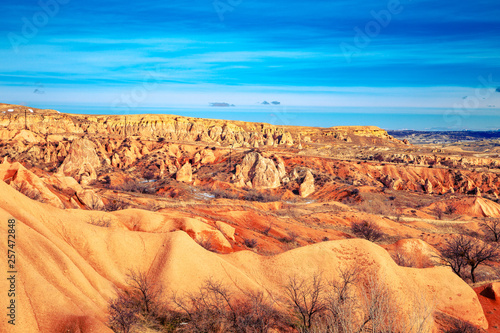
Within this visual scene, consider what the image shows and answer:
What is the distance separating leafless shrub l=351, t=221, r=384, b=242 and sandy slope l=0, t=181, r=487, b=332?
17741mm

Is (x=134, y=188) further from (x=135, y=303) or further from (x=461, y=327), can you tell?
(x=461, y=327)

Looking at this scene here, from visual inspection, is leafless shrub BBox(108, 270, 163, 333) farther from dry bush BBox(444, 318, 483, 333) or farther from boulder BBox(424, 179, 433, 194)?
boulder BBox(424, 179, 433, 194)

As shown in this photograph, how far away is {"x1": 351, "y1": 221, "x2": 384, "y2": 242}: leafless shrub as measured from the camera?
40.3 metres

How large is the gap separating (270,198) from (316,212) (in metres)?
12.1

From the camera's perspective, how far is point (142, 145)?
9056 centimetres

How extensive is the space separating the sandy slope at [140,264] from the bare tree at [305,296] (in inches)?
28.5

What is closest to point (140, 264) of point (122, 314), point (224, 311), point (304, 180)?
point (122, 314)

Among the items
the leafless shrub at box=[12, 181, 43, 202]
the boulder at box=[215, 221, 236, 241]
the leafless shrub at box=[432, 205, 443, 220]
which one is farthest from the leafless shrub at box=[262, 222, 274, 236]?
the leafless shrub at box=[432, 205, 443, 220]

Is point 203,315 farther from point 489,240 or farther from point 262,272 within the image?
point 489,240

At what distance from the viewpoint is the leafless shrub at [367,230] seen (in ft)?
132

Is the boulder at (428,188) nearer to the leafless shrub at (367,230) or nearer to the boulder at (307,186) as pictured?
the boulder at (307,186)

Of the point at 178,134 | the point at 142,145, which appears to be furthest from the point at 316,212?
the point at 178,134

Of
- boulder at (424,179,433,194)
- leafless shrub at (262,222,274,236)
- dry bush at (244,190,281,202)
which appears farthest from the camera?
boulder at (424,179,433,194)

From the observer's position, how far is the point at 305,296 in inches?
748
